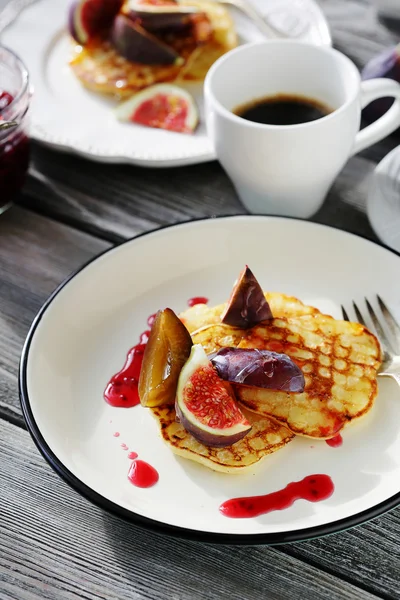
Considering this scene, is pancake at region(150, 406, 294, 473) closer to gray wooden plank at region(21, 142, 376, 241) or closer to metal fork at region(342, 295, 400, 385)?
metal fork at region(342, 295, 400, 385)

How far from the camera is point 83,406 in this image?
192 cm

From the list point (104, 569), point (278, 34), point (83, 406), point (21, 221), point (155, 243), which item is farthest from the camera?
point (278, 34)

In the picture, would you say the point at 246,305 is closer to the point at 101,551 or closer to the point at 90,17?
the point at 101,551

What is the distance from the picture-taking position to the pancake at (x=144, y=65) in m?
3.03

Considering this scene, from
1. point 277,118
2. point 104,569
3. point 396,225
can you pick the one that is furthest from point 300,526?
point 277,118

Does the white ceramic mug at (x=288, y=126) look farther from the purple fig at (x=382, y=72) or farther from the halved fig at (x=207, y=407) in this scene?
the halved fig at (x=207, y=407)

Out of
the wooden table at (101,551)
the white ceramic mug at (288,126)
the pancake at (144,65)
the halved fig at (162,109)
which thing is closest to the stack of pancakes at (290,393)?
the wooden table at (101,551)

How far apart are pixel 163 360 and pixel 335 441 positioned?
Result: 493 millimetres

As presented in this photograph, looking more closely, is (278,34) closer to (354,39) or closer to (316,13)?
(316,13)

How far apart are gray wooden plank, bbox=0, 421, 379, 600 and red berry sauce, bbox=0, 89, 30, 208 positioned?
1262mm

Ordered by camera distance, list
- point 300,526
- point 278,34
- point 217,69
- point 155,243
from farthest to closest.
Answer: point 278,34
point 217,69
point 155,243
point 300,526

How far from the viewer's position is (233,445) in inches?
69.2

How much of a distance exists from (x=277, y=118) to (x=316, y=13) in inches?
38.6

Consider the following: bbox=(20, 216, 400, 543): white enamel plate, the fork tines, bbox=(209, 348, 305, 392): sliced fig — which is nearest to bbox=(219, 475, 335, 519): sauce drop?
bbox=(20, 216, 400, 543): white enamel plate
